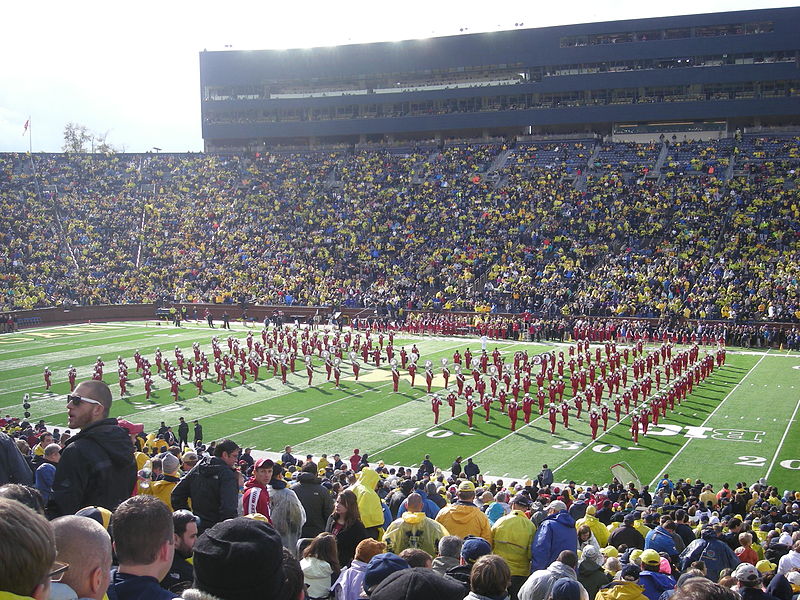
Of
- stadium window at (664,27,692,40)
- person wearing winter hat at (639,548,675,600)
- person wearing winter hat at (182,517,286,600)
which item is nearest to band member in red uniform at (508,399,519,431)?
person wearing winter hat at (639,548,675,600)

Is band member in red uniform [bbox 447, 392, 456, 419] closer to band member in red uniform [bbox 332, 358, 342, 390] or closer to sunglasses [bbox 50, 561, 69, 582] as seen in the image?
band member in red uniform [bbox 332, 358, 342, 390]

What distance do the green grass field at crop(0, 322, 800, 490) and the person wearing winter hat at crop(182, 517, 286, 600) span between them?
46.0 feet

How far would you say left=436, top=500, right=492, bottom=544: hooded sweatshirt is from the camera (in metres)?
6.61

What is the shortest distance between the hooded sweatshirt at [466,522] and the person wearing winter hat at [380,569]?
7.96ft

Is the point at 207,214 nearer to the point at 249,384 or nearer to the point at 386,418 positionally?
the point at 249,384

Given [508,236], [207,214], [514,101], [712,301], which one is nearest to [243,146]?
[207,214]

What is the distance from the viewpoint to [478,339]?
3631cm

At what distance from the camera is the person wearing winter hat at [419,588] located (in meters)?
3.26

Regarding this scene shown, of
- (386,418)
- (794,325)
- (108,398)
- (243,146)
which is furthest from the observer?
(243,146)

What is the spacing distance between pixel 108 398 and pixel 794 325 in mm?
33478

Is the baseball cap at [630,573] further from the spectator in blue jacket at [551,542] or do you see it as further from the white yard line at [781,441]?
the white yard line at [781,441]

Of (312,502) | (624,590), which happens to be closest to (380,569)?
(624,590)

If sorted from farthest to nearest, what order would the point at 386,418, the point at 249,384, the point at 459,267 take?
the point at 459,267 < the point at 249,384 < the point at 386,418

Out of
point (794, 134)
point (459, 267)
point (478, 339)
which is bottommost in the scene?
point (478, 339)
